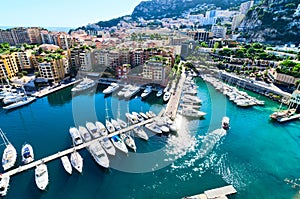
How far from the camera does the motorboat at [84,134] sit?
21.4 meters

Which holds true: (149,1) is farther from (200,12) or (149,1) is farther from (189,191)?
(189,191)

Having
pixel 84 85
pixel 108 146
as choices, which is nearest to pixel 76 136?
pixel 108 146

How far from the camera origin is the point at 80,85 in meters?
37.7

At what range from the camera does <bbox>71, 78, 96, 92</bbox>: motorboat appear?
3666 centimetres

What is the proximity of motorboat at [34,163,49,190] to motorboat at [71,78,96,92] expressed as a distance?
69.9 feet

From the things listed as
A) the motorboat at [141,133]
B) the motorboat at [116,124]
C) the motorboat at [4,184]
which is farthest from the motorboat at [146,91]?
the motorboat at [4,184]

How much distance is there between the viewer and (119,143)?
20.4 meters

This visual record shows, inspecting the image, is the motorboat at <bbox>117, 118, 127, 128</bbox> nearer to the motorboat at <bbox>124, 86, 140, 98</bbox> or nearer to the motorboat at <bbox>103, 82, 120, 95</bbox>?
the motorboat at <bbox>124, 86, 140, 98</bbox>

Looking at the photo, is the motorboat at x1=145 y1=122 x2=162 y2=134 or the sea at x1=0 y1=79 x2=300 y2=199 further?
the motorboat at x1=145 y1=122 x2=162 y2=134

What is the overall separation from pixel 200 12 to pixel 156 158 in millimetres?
A: 146965

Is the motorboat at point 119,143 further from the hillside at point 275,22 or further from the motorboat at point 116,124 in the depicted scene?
the hillside at point 275,22

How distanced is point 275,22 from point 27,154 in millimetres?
91591

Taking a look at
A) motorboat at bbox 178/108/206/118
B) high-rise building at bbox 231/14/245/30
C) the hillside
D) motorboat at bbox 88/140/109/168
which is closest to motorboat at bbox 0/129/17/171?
motorboat at bbox 88/140/109/168

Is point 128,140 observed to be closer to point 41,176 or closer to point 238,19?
point 41,176
